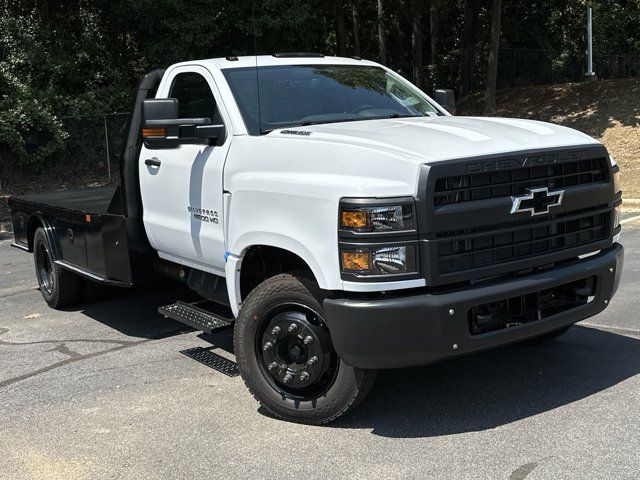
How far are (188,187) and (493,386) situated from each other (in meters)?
2.41

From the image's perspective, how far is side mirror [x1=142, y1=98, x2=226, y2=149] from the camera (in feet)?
16.6

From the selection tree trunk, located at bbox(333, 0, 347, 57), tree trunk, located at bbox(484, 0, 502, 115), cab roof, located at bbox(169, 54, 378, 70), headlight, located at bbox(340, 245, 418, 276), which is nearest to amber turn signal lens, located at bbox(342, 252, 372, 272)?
headlight, located at bbox(340, 245, 418, 276)

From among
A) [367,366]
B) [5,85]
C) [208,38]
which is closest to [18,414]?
[367,366]

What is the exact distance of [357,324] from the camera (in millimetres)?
3977

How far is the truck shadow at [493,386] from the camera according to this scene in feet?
14.7

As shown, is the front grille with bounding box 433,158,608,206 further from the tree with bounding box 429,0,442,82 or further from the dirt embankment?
the tree with bounding box 429,0,442,82

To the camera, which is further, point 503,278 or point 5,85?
point 5,85

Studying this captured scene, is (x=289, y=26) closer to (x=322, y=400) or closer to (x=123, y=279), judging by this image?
(x=123, y=279)

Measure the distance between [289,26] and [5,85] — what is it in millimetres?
7358

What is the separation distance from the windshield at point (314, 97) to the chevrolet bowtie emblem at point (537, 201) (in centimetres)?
155

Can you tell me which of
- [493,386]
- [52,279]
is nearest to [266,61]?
[493,386]

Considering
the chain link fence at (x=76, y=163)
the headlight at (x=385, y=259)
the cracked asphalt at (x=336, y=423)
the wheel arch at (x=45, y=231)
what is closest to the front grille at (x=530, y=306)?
the headlight at (x=385, y=259)

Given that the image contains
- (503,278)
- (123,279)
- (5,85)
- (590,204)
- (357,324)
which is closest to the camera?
(357,324)

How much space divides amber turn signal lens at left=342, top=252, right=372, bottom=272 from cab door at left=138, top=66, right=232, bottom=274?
128 cm
